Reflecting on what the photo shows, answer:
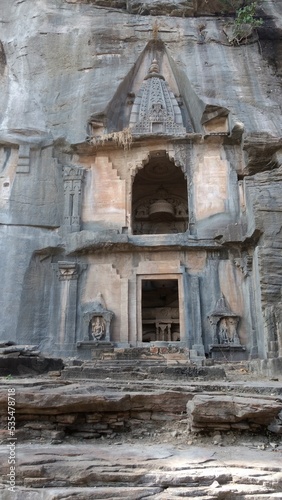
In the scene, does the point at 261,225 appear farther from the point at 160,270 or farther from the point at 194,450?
the point at 194,450

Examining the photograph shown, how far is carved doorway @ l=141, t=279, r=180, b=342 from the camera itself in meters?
19.3

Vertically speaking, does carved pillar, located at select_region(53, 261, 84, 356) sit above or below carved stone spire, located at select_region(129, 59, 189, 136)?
below

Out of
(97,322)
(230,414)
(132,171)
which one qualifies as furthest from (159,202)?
(230,414)

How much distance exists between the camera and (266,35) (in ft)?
70.9

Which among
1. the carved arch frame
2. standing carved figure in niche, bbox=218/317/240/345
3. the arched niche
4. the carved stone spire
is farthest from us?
the arched niche

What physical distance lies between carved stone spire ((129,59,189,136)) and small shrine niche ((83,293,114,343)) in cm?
724

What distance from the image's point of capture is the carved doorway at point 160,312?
19.3 meters

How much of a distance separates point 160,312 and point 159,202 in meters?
5.52

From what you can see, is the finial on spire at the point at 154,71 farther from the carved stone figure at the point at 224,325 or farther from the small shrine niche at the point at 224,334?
the carved stone figure at the point at 224,325

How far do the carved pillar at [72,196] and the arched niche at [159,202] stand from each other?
5113 mm

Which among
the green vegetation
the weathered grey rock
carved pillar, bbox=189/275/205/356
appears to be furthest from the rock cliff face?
the weathered grey rock

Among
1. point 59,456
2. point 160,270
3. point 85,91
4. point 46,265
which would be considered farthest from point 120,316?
point 59,456

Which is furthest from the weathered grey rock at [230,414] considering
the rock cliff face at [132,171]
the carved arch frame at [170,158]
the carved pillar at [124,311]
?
the carved arch frame at [170,158]

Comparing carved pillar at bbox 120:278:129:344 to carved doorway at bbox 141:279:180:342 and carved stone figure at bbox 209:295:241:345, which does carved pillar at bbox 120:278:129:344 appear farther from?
carved stone figure at bbox 209:295:241:345
